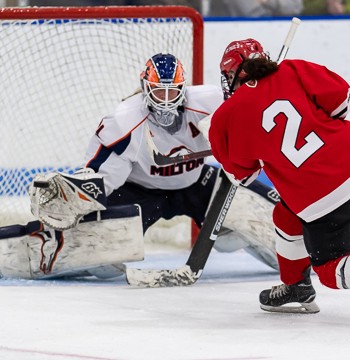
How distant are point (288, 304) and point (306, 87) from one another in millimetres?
752

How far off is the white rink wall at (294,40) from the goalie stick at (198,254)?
1954 millimetres

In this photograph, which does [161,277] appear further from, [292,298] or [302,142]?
[302,142]

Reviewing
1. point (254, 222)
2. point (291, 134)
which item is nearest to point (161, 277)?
point (254, 222)

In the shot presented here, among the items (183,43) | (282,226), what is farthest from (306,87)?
(183,43)

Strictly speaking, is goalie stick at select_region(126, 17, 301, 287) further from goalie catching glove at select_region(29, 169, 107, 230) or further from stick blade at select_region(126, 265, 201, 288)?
goalie catching glove at select_region(29, 169, 107, 230)

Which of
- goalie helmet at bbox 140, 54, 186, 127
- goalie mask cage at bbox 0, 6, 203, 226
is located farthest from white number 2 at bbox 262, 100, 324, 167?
goalie mask cage at bbox 0, 6, 203, 226

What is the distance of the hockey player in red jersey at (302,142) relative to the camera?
2.64 metres

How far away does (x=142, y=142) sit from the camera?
11.7 feet

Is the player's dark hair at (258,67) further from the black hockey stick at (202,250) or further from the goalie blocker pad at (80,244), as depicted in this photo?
the goalie blocker pad at (80,244)

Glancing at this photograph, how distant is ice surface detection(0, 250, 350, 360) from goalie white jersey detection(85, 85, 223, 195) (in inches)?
14.6

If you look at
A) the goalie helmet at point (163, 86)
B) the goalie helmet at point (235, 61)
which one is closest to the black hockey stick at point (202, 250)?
the goalie helmet at point (163, 86)

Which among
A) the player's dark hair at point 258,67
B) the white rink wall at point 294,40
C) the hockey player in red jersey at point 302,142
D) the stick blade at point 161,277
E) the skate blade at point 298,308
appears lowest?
the white rink wall at point 294,40

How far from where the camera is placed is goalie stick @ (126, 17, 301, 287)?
344 cm

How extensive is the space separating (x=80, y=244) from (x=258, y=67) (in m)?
1.13
